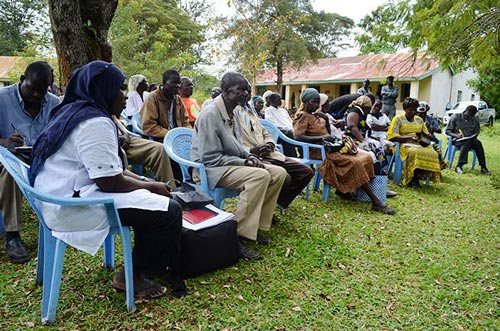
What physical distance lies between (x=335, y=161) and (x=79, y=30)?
3545mm

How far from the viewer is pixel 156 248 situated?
2375 mm

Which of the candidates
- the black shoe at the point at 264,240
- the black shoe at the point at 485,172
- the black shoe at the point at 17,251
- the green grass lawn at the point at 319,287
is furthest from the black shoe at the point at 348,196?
the black shoe at the point at 485,172

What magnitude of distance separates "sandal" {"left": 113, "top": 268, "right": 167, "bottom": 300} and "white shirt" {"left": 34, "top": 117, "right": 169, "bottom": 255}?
50cm

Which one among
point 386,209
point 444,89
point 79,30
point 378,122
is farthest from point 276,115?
point 444,89

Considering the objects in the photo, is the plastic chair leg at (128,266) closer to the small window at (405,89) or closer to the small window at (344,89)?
the small window at (405,89)

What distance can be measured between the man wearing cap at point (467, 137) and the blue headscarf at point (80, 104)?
7.56m

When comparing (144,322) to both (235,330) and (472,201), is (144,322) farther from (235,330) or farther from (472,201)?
(472,201)

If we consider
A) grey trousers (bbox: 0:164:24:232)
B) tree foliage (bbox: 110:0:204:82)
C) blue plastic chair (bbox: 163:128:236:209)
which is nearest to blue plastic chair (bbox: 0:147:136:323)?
grey trousers (bbox: 0:164:24:232)

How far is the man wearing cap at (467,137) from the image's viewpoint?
7.76 meters

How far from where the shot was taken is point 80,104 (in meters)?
2.07

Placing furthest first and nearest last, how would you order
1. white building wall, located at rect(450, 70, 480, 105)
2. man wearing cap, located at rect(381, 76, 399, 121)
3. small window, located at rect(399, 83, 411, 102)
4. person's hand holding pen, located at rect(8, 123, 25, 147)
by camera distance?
white building wall, located at rect(450, 70, 480, 105) → small window, located at rect(399, 83, 411, 102) → man wearing cap, located at rect(381, 76, 399, 121) → person's hand holding pen, located at rect(8, 123, 25, 147)

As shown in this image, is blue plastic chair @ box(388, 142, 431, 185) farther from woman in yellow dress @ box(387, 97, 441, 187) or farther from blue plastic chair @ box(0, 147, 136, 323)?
blue plastic chair @ box(0, 147, 136, 323)

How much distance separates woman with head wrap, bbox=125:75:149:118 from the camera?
19.3 ft

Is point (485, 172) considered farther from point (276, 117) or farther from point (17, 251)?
point (17, 251)
